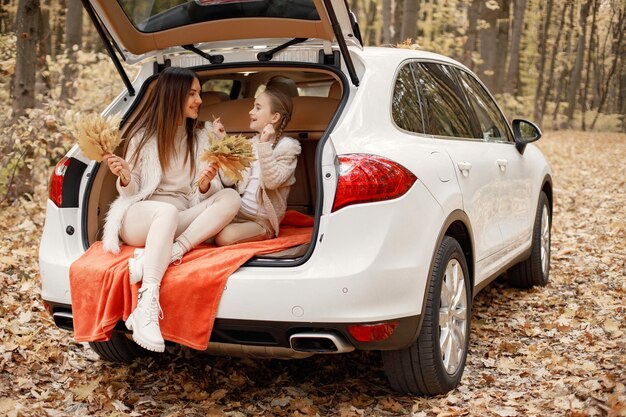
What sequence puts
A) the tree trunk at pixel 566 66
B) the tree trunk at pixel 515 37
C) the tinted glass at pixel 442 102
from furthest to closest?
1. the tree trunk at pixel 566 66
2. the tree trunk at pixel 515 37
3. the tinted glass at pixel 442 102

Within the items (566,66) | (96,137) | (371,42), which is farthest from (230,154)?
(566,66)

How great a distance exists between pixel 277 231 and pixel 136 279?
1054 millimetres

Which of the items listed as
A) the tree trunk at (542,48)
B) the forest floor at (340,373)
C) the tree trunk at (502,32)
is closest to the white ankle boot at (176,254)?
the forest floor at (340,373)

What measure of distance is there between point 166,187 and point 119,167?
39cm

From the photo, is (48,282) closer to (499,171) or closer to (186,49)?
(186,49)

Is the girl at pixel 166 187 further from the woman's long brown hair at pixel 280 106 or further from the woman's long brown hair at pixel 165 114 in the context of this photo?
the woman's long brown hair at pixel 280 106

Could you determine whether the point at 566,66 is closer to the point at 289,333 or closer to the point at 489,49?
the point at 489,49

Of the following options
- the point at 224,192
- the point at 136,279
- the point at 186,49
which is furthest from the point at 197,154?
the point at 136,279

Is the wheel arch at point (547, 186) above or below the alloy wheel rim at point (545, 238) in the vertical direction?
above

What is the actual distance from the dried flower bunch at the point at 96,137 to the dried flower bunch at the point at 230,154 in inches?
18.8

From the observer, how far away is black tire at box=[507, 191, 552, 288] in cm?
624

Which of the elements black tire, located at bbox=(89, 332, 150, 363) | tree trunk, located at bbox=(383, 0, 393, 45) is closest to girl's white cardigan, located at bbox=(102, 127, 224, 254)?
black tire, located at bbox=(89, 332, 150, 363)

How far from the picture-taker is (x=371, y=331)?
3303 millimetres

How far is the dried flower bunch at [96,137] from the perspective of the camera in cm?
367
